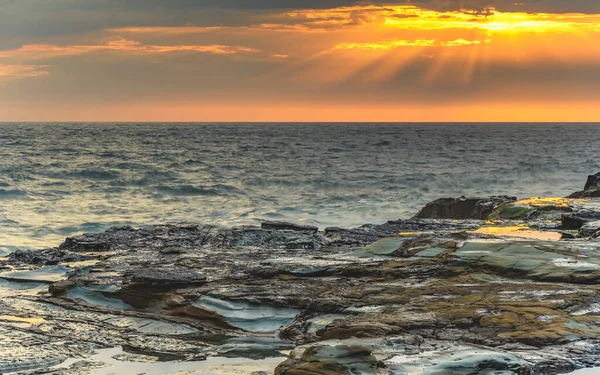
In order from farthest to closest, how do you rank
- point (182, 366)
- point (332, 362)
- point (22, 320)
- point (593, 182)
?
point (593, 182)
point (22, 320)
point (182, 366)
point (332, 362)

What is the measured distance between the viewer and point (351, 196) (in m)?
35.0

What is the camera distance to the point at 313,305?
805 centimetres

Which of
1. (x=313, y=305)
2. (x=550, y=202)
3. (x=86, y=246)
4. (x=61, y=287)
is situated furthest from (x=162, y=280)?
(x=550, y=202)

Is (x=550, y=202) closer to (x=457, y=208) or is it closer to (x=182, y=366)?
(x=457, y=208)

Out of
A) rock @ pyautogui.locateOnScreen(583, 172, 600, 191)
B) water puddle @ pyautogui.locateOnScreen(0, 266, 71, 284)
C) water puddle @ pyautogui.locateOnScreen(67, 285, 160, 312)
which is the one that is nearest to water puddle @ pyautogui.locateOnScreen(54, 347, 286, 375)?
water puddle @ pyautogui.locateOnScreen(67, 285, 160, 312)

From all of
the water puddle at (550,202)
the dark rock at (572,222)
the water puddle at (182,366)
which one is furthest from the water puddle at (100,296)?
the water puddle at (550,202)

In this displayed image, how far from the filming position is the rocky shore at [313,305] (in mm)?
6273

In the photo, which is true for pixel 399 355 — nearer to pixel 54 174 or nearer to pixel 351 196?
pixel 351 196

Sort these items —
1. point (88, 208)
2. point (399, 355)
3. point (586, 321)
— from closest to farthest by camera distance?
point (399, 355) < point (586, 321) < point (88, 208)

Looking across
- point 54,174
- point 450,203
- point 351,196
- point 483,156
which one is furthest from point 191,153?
point 450,203

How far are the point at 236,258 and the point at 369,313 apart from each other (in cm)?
370

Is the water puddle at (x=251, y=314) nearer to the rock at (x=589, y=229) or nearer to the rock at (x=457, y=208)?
the rock at (x=589, y=229)

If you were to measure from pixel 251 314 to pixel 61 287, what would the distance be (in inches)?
122

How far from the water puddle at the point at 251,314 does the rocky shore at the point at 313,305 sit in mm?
18
